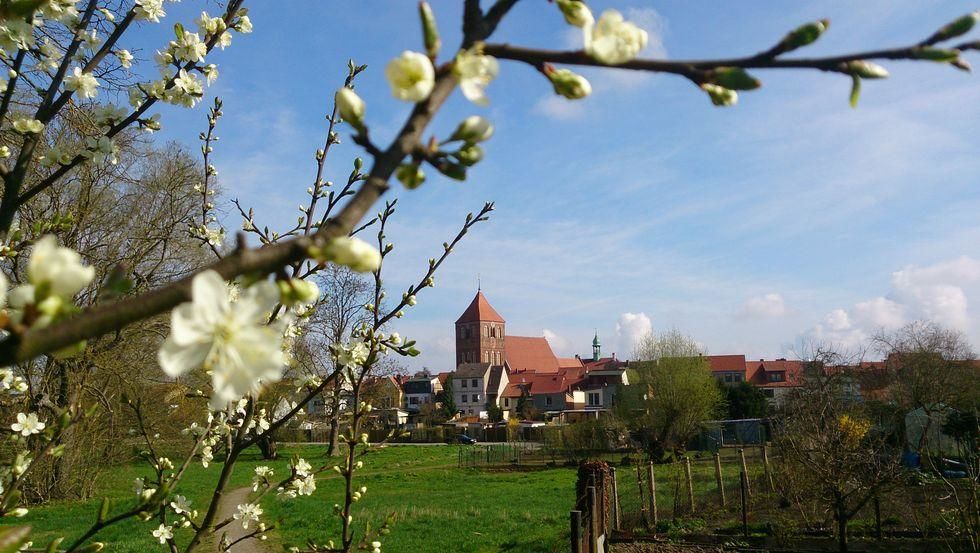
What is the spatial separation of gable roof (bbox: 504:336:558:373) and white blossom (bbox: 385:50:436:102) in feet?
239

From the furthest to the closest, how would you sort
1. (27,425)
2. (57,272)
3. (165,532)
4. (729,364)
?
(729,364) < (165,532) < (27,425) < (57,272)

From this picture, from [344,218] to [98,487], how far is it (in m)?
20.2

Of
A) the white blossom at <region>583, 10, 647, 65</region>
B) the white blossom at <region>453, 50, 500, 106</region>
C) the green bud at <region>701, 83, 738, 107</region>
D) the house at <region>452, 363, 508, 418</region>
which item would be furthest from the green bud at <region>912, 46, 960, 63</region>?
the house at <region>452, 363, 508, 418</region>

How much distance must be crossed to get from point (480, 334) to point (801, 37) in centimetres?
7505

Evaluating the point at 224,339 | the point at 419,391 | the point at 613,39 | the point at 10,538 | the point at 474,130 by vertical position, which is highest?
the point at 613,39

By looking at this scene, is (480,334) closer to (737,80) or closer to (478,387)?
(478,387)

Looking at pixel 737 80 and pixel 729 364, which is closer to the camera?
pixel 737 80

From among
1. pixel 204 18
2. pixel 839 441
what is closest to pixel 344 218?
pixel 204 18

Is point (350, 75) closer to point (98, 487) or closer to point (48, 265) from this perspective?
point (48, 265)

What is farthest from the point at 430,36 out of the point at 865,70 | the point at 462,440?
the point at 462,440

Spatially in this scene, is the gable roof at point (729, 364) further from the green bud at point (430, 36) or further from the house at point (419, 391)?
the green bud at point (430, 36)

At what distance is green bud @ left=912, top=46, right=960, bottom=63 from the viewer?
3.09ft

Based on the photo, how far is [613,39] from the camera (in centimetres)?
92

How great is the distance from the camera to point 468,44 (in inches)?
37.4
